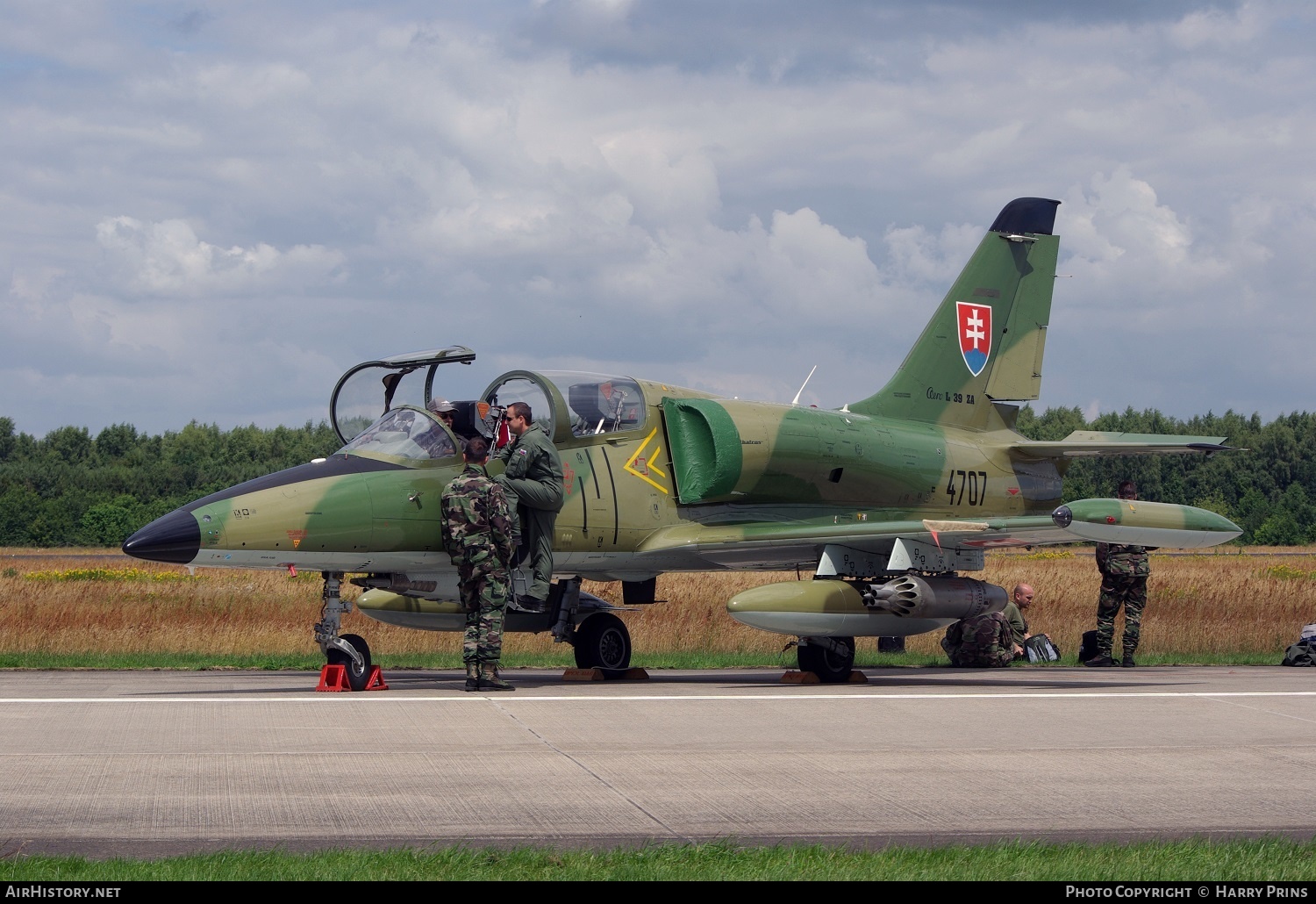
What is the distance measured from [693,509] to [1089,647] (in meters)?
5.85

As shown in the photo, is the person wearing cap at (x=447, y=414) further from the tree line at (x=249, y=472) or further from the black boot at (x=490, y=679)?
the tree line at (x=249, y=472)

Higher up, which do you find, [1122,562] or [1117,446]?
[1117,446]

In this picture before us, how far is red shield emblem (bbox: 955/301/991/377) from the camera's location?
18.6 metres

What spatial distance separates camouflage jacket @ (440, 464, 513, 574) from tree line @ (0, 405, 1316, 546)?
60957 millimetres

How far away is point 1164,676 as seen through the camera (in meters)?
15.1

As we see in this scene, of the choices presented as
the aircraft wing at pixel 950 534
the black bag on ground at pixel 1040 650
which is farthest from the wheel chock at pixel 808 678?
the black bag on ground at pixel 1040 650

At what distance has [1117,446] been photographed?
17.3 m

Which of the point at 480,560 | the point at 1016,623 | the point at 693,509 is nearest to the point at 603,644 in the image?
the point at 693,509

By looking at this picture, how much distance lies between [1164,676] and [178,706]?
393 inches

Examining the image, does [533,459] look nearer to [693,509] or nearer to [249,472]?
[693,509]

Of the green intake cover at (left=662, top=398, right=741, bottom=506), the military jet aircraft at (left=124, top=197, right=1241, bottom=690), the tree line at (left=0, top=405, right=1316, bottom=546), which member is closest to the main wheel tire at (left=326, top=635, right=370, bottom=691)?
the military jet aircraft at (left=124, top=197, right=1241, bottom=690)

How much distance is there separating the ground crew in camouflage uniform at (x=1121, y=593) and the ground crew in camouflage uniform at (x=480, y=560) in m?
8.34

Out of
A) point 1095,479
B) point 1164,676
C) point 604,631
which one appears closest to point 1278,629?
point 1164,676

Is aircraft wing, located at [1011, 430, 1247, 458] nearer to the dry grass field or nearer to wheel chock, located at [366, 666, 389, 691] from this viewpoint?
the dry grass field
